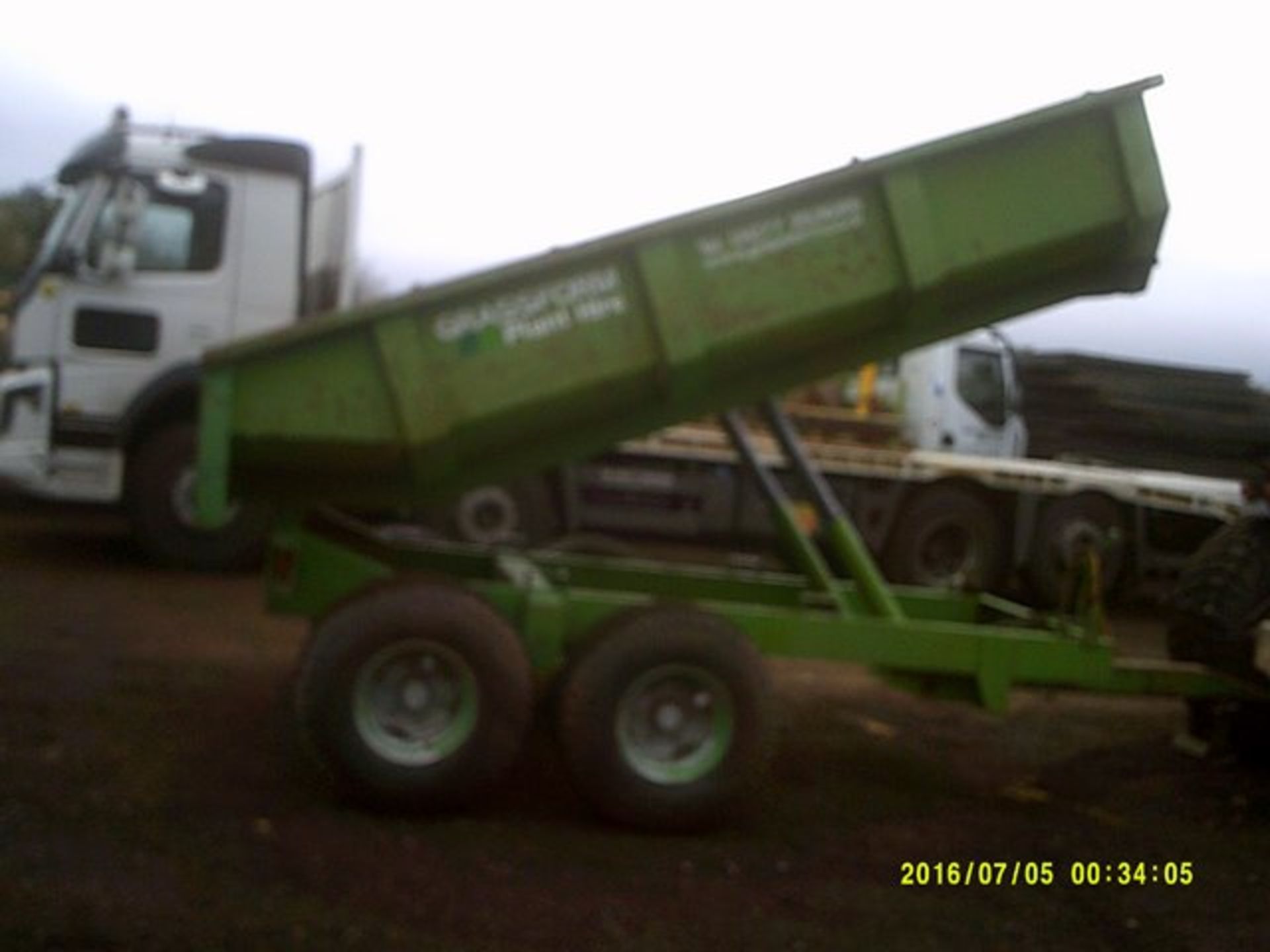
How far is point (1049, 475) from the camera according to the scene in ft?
40.5

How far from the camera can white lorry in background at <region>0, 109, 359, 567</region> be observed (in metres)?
9.55

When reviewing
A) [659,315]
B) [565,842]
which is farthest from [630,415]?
[565,842]

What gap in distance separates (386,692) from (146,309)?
224 inches

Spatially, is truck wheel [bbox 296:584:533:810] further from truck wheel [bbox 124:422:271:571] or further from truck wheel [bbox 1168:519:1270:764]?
truck wheel [bbox 124:422:271:571]

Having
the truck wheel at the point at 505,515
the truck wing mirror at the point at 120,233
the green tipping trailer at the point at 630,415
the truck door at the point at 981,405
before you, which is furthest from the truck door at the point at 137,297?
the truck door at the point at 981,405

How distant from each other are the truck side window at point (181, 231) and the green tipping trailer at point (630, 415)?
466 centimetres

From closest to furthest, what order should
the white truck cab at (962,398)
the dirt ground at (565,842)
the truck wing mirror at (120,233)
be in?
the dirt ground at (565,842)
the truck wing mirror at (120,233)
the white truck cab at (962,398)

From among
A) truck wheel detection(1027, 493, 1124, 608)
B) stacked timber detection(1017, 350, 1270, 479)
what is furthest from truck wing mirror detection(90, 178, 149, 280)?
stacked timber detection(1017, 350, 1270, 479)

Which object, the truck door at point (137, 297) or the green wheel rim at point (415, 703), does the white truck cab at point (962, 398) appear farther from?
the green wheel rim at point (415, 703)

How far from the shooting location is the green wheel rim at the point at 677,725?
509cm

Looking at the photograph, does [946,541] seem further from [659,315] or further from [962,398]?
[659,315]

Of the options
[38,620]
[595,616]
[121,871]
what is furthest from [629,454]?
[121,871]

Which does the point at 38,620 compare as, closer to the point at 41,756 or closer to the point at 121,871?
the point at 41,756

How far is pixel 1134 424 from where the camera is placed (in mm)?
14641
